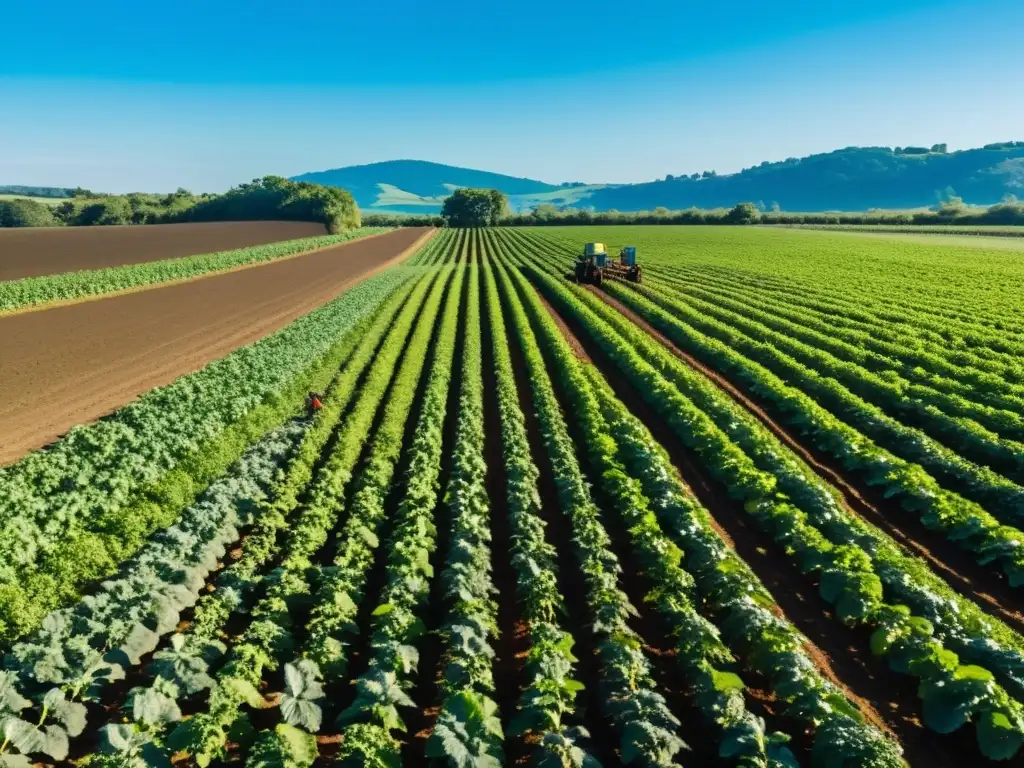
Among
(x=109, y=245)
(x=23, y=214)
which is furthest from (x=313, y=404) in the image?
(x=23, y=214)

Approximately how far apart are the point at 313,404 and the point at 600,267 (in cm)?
2958

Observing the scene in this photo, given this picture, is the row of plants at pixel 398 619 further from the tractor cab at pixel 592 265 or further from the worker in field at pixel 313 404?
the tractor cab at pixel 592 265

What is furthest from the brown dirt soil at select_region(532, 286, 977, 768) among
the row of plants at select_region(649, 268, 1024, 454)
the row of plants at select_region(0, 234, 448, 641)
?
the row of plants at select_region(0, 234, 448, 641)

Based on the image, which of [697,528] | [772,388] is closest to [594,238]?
[772,388]

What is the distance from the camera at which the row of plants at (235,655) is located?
6.27m

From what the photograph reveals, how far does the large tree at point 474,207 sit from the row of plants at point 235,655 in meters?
137

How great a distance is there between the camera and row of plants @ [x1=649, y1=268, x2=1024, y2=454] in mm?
14567

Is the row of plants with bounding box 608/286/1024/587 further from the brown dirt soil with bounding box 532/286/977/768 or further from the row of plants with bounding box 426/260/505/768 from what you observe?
the row of plants with bounding box 426/260/505/768

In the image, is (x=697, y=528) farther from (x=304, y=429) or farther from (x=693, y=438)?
(x=304, y=429)

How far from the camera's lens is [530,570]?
30.7 ft

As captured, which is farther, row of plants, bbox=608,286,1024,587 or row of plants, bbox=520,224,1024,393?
row of plants, bbox=520,224,1024,393

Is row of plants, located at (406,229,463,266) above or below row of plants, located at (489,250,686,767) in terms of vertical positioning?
above

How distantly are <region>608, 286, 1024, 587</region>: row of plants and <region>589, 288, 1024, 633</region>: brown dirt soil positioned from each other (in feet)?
0.60

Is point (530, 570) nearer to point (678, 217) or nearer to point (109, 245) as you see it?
point (109, 245)
